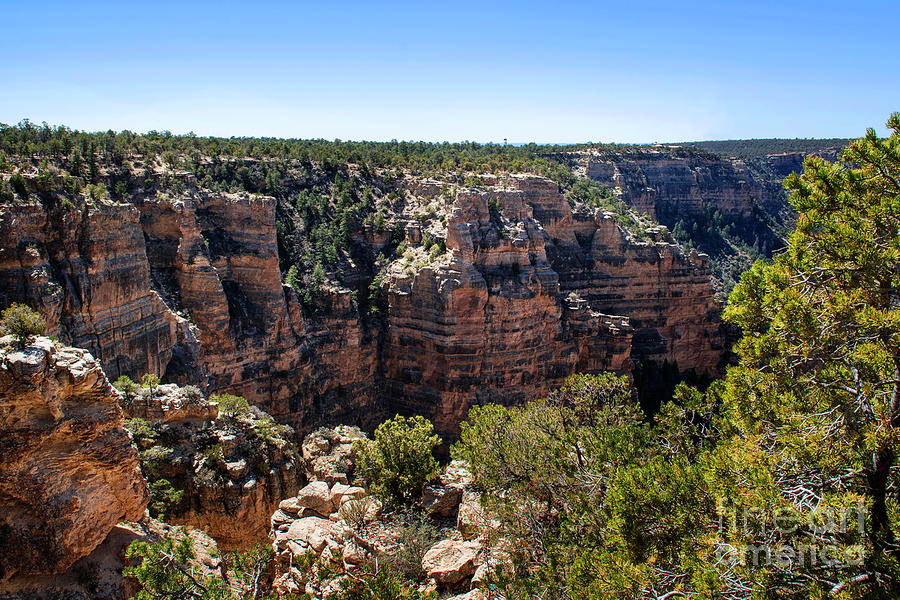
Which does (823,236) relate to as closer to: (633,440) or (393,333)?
(633,440)

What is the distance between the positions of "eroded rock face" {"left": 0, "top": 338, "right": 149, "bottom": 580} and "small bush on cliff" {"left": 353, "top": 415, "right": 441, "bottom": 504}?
8224 mm

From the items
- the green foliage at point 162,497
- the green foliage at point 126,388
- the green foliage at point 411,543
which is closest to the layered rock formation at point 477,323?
the green foliage at point 411,543

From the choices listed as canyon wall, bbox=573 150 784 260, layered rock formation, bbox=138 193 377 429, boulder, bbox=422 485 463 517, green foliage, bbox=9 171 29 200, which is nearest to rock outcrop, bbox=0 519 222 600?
boulder, bbox=422 485 463 517

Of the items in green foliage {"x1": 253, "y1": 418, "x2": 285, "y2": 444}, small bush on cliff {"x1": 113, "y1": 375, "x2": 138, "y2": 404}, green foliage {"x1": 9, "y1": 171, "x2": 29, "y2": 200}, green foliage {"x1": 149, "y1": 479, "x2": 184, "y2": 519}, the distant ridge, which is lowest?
green foliage {"x1": 149, "y1": 479, "x2": 184, "y2": 519}

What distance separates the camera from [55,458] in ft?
46.0

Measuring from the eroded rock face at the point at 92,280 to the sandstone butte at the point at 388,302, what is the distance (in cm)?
5

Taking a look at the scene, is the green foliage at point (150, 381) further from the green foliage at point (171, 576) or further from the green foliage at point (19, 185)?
the green foliage at point (171, 576)

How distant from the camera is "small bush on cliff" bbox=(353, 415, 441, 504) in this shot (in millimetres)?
21078

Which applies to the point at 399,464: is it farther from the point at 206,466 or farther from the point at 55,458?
the point at 55,458

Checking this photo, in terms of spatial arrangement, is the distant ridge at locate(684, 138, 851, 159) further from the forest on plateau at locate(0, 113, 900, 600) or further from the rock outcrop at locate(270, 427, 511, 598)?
the rock outcrop at locate(270, 427, 511, 598)

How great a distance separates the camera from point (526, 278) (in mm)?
37094

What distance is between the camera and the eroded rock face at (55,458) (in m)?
13.3

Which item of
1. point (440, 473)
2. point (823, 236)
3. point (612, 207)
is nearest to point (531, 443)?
point (440, 473)

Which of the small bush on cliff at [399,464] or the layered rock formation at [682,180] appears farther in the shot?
the layered rock formation at [682,180]
